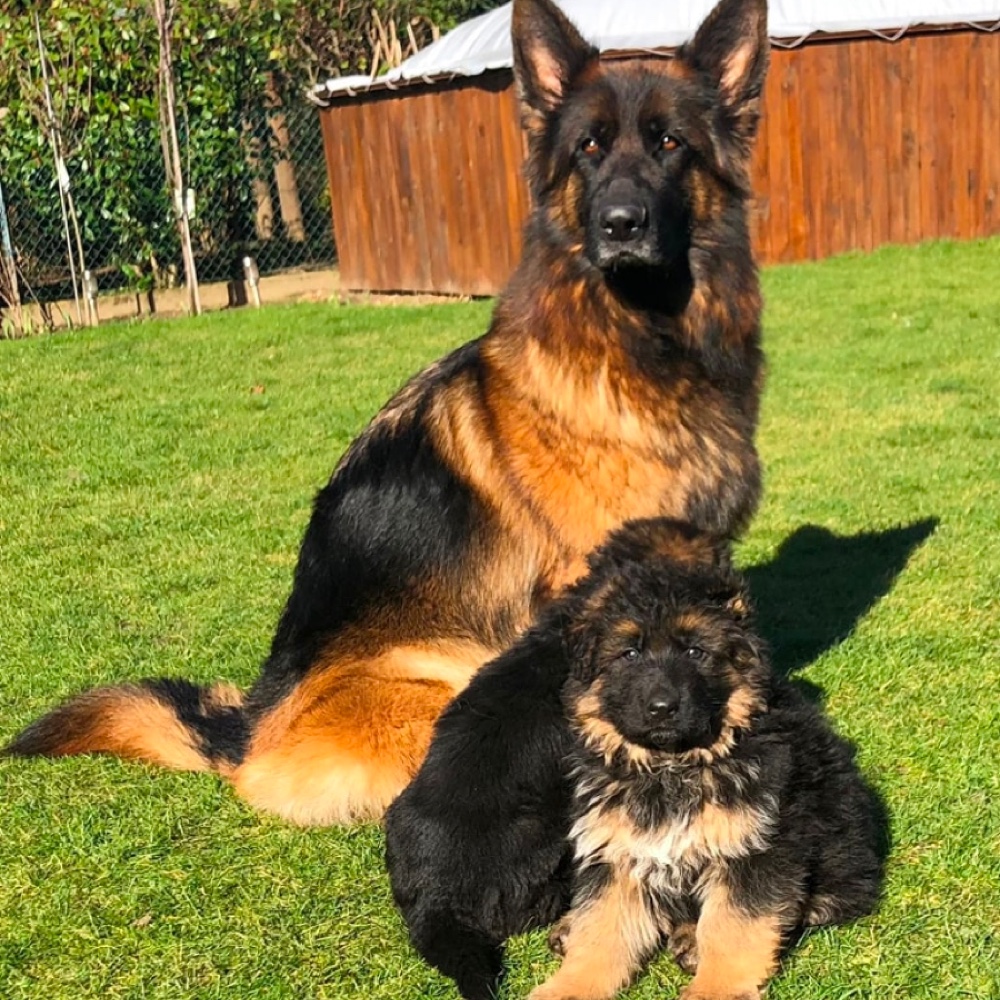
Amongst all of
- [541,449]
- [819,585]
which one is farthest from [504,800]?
[819,585]

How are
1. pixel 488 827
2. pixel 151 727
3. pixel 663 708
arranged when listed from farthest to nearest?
pixel 151 727 < pixel 488 827 < pixel 663 708

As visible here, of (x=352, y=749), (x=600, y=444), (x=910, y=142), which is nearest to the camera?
(x=352, y=749)

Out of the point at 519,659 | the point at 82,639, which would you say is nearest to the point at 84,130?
the point at 82,639

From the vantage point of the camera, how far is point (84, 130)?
15711 mm

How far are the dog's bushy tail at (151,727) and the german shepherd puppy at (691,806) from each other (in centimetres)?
172

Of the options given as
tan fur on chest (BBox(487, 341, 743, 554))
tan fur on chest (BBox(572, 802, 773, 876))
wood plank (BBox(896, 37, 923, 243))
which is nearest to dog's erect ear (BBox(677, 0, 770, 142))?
tan fur on chest (BBox(487, 341, 743, 554))

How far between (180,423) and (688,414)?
721 centimetres

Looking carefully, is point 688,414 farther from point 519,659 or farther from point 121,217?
point 121,217

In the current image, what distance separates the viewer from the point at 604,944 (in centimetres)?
346

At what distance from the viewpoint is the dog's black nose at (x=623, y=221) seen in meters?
4.36

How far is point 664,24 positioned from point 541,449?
13.5m

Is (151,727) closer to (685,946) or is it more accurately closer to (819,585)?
(685,946)

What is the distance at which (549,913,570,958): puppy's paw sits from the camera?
12.0ft

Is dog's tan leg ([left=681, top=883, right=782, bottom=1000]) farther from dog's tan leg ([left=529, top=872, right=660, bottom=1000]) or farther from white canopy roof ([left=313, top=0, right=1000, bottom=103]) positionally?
white canopy roof ([left=313, top=0, right=1000, bottom=103])
